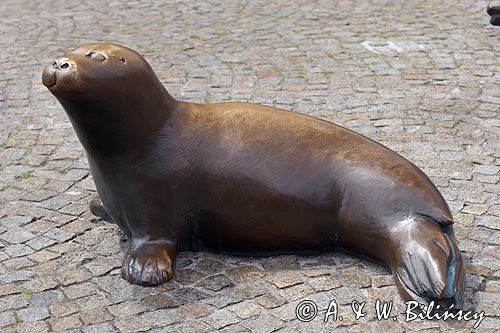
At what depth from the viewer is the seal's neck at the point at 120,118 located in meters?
4.55

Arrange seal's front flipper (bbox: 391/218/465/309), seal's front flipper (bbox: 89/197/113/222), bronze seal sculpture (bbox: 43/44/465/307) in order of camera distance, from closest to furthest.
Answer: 1. seal's front flipper (bbox: 391/218/465/309)
2. bronze seal sculpture (bbox: 43/44/465/307)
3. seal's front flipper (bbox: 89/197/113/222)

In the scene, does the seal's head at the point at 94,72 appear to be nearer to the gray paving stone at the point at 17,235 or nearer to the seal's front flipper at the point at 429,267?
the gray paving stone at the point at 17,235

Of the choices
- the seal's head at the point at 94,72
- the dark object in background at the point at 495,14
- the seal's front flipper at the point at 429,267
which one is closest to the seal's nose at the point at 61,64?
the seal's head at the point at 94,72

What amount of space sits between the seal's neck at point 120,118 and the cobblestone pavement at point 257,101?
80 cm

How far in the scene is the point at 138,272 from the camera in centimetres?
478

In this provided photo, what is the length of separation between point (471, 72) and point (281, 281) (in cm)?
455

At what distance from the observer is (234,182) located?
4.84 metres

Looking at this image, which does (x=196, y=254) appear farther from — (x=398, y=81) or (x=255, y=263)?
(x=398, y=81)

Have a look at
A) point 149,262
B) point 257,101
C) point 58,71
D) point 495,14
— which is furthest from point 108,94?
point 495,14

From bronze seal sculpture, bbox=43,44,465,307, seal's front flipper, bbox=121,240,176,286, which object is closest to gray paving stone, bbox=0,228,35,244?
bronze seal sculpture, bbox=43,44,465,307

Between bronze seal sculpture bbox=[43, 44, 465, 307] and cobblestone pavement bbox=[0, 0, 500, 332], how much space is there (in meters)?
0.17

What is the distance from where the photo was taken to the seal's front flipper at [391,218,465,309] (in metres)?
4.33

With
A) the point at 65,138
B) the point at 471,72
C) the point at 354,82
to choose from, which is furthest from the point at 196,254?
the point at 471,72

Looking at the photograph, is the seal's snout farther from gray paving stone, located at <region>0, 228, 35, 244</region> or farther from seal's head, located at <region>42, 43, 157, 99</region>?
gray paving stone, located at <region>0, 228, 35, 244</region>
